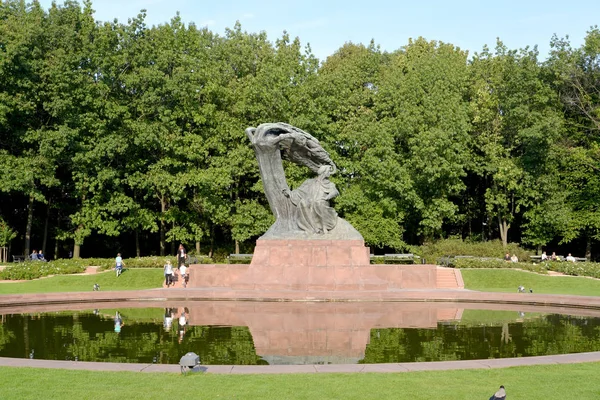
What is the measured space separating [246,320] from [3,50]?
31.8m

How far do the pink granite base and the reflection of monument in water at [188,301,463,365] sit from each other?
3.43m

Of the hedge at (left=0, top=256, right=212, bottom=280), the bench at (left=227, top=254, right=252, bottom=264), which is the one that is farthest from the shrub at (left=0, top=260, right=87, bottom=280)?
the bench at (left=227, top=254, right=252, bottom=264)

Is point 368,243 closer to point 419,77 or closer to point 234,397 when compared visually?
point 419,77

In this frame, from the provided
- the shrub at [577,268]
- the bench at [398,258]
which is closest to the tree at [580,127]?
the shrub at [577,268]

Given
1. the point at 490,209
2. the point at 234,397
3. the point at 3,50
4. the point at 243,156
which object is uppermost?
the point at 3,50

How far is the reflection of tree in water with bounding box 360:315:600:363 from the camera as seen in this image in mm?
14984

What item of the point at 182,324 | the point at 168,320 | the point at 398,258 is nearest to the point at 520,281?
the point at 398,258

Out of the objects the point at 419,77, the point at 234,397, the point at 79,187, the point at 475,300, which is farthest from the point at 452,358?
the point at 419,77

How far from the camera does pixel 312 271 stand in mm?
30062

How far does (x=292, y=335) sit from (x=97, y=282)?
66.2 ft

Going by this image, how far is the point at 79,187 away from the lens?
46.9 m

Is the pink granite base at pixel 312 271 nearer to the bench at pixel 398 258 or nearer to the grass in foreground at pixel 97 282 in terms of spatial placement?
the grass in foreground at pixel 97 282

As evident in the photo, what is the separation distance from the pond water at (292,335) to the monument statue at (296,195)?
8.09 metres

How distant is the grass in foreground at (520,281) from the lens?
3381 centimetres
